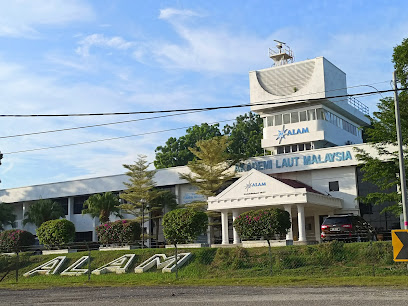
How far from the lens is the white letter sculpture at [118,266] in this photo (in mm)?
30477

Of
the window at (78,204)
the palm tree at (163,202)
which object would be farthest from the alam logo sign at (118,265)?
the window at (78,204)

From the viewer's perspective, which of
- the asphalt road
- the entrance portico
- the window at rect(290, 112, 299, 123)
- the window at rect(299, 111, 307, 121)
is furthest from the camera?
the window at rect(290, 112, 299, 123)

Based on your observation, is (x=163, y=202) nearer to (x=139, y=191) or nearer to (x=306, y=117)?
(x=139, y=191)

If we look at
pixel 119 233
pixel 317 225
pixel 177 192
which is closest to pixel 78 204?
pixel 177 192

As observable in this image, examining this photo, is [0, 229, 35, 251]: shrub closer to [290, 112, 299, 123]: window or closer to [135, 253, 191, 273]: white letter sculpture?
[135, 253, 191, 273]: white letter sculpture

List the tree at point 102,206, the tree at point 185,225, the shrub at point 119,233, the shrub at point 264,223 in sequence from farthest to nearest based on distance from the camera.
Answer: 1. the tree at point 102,206
2. the shrub at point 119,233
3. the tree at point 185,225
4. the shrub at point 264,223

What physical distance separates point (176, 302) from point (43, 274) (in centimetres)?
2053

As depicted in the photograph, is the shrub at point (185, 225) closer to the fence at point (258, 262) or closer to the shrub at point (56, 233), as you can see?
the fence at point (258, 262)

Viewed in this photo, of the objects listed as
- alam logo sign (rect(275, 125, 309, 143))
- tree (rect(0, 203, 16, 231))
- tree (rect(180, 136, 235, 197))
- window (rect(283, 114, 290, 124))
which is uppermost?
window (rect(283, 114, 290, 124))

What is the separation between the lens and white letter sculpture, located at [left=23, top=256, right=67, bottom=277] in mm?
33094

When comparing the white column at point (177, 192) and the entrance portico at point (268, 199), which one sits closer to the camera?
the entrance portico at point (268, 199)

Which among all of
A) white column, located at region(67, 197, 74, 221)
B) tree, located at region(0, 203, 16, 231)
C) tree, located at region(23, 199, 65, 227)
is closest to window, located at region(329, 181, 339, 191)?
tree, located at region(23, 199, 65, 227)

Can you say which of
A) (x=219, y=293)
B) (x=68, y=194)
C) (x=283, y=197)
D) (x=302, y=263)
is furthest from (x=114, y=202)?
(x=219, y=293)

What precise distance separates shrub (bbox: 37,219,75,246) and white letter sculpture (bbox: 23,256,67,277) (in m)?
4.54
